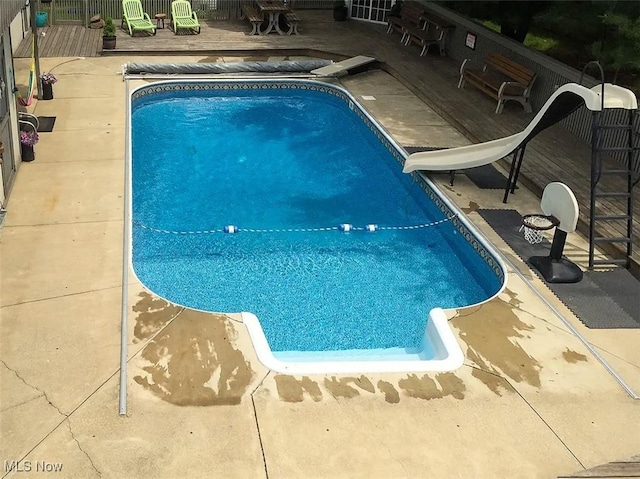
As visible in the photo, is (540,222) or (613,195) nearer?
(540,222)

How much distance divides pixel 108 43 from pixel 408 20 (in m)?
7.83

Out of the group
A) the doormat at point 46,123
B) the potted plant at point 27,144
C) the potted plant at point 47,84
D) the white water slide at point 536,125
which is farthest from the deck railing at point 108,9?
the white water slide at point 536,125

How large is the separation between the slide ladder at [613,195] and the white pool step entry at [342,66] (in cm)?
661

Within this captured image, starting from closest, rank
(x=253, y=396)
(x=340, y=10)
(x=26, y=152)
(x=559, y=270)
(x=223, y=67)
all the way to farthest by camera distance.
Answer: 1. (x=253, y=396)
2. (x=559, y=270)
3. (x=26, y=152)
4. (x=223, y=67)
5. (x=340, y=10)

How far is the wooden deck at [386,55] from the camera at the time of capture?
1104cm

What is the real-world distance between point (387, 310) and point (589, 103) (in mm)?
3368

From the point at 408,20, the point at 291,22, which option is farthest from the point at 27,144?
the point at 408,20

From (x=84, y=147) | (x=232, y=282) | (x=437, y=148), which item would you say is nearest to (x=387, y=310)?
(x=232, y=282)

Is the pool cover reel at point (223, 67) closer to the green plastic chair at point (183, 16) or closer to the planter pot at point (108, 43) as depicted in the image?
the planter pot at point (108, 43)

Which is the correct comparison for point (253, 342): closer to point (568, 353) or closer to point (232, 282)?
point (232, 282)

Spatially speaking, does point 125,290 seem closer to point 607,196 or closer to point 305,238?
point 305,238

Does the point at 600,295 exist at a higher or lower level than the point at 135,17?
lower

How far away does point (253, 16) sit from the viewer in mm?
18453

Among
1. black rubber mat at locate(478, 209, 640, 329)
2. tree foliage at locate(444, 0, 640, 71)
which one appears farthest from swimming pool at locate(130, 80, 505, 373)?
tree foliage at locate(444, 0, 640, 71)
